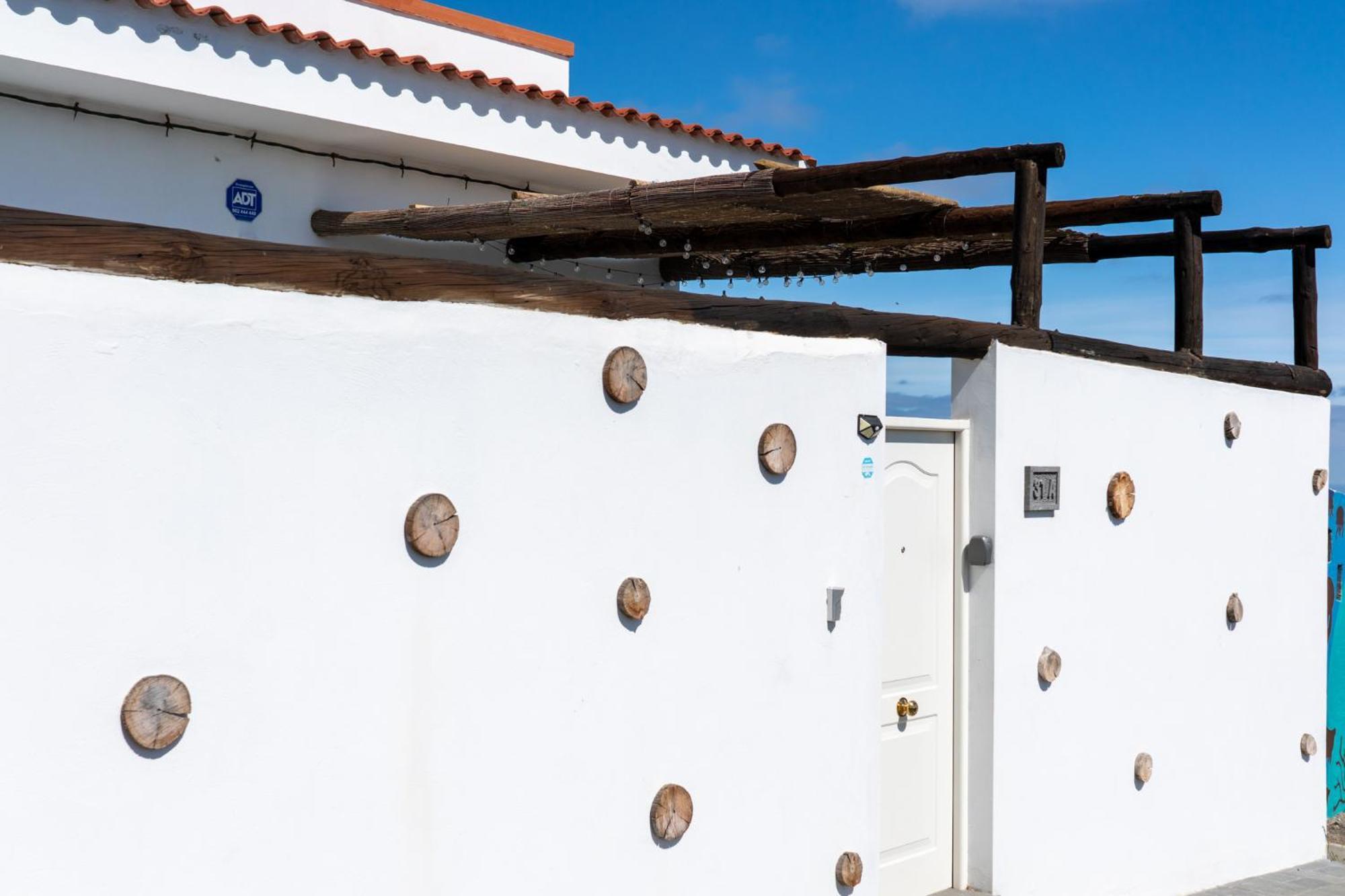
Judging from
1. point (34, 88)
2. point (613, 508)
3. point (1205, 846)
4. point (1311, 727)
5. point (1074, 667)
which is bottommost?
point (1205, 846)

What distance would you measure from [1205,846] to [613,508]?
452cm

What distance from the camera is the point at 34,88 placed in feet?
21.1

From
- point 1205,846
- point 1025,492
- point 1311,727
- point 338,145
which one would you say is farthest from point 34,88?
point 1311,727

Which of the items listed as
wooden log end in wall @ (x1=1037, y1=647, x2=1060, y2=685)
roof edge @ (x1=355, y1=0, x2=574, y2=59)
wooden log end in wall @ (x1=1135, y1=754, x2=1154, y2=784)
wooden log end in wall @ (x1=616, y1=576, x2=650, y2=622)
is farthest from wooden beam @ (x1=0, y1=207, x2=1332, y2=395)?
roof edge @ (x1=355, y1=0, x2=574, y2=59)

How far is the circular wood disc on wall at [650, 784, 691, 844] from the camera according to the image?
4.38 m

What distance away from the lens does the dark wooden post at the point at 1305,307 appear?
793 cm

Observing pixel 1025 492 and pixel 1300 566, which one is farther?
pixel 1300 566

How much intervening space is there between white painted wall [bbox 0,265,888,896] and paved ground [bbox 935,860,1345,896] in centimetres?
312

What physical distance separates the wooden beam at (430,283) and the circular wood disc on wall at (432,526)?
22.6 inches

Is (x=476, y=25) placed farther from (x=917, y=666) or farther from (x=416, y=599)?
(x=416, y=599)

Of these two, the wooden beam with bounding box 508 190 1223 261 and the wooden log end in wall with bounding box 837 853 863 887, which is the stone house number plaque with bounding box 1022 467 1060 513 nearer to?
the wooden beam with bounding box 508 190 1223 261

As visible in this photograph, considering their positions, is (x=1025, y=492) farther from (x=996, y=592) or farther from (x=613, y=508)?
(x=613, y=508)

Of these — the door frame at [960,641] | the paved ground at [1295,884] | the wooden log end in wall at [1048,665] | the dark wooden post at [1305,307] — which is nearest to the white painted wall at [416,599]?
the door frame at [960,641]

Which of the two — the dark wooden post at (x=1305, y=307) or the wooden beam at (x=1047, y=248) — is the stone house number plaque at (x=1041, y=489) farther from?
the dark wooden post at (x=1305, y=307)
